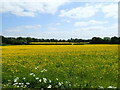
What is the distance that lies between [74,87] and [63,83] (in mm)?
695

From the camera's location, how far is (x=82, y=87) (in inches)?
312

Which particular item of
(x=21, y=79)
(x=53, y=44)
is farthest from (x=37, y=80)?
(x=53, y=44)

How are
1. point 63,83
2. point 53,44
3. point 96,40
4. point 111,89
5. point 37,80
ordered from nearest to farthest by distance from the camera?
point 111,89 → point 63,83 → point 37,80 → point 53,44 → point 96,40

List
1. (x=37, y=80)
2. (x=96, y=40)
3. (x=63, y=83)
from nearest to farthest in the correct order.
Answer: (x=63, y=83) < (x=37, y=80) < (x=96, y=40)

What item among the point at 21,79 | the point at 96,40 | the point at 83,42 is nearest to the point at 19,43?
the point at 83,42

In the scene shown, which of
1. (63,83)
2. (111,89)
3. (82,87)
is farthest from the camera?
(63,83)

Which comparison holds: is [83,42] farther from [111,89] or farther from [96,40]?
[111,89]

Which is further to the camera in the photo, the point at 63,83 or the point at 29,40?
the point at 29,40

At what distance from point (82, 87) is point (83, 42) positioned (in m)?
45.9

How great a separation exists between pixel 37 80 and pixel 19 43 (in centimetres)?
3883

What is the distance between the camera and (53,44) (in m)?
45.0

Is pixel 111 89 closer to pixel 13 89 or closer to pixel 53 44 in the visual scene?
pixel 13 89

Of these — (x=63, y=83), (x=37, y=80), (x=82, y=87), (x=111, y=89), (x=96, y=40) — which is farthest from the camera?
(x=96, y=40)

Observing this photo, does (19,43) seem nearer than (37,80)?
No
